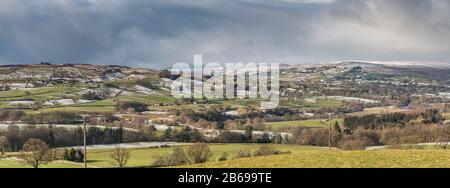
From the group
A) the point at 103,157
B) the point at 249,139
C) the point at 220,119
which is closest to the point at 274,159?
the point at 103,157

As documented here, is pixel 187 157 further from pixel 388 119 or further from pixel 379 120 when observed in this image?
pixel 388 119

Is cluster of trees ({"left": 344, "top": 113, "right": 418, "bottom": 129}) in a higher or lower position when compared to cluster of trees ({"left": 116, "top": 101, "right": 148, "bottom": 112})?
lower

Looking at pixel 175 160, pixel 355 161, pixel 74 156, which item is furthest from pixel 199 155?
pixel 355 161

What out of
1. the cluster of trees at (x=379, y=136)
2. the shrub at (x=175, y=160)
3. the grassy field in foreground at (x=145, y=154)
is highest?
the shrub at (x=175, y=160)

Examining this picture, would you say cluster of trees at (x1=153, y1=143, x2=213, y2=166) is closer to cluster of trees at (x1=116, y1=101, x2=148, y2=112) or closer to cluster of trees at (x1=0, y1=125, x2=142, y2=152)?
cluster of trees at (x1=0, y1=125, x2=142, y2=152)

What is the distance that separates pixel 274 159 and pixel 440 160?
9214 mm

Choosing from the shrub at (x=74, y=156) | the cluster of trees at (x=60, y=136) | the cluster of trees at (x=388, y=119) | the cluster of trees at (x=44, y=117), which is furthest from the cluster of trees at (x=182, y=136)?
the shrub at (x=74, y=156)

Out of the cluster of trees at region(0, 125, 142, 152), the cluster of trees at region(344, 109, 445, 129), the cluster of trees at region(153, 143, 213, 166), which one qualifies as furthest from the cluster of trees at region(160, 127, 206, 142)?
the cluster of trees at region(153, 143, 213, 166)

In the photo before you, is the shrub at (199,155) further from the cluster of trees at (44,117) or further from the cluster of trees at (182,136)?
the cluster of trees at (44,117)

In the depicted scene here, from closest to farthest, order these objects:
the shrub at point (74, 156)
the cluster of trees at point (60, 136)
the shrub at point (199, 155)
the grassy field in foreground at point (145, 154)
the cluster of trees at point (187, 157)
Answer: the shrub at point (199, 155)
the cluster of trees at point (187, 157)
the shrub at point (74, 156)
the grassy field in foreground at point (145, 154)
the cluster of trees at point (60, 136)

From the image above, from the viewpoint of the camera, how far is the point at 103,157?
Result: 9312 centimetres

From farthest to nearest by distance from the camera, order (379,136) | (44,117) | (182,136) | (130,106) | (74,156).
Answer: (130,106) → (44,117) → (182,136) → (379,136) → (74,156)

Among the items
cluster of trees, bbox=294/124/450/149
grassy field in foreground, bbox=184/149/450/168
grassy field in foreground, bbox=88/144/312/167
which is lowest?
grassy field in foreground, bbox=88/144/312/167
